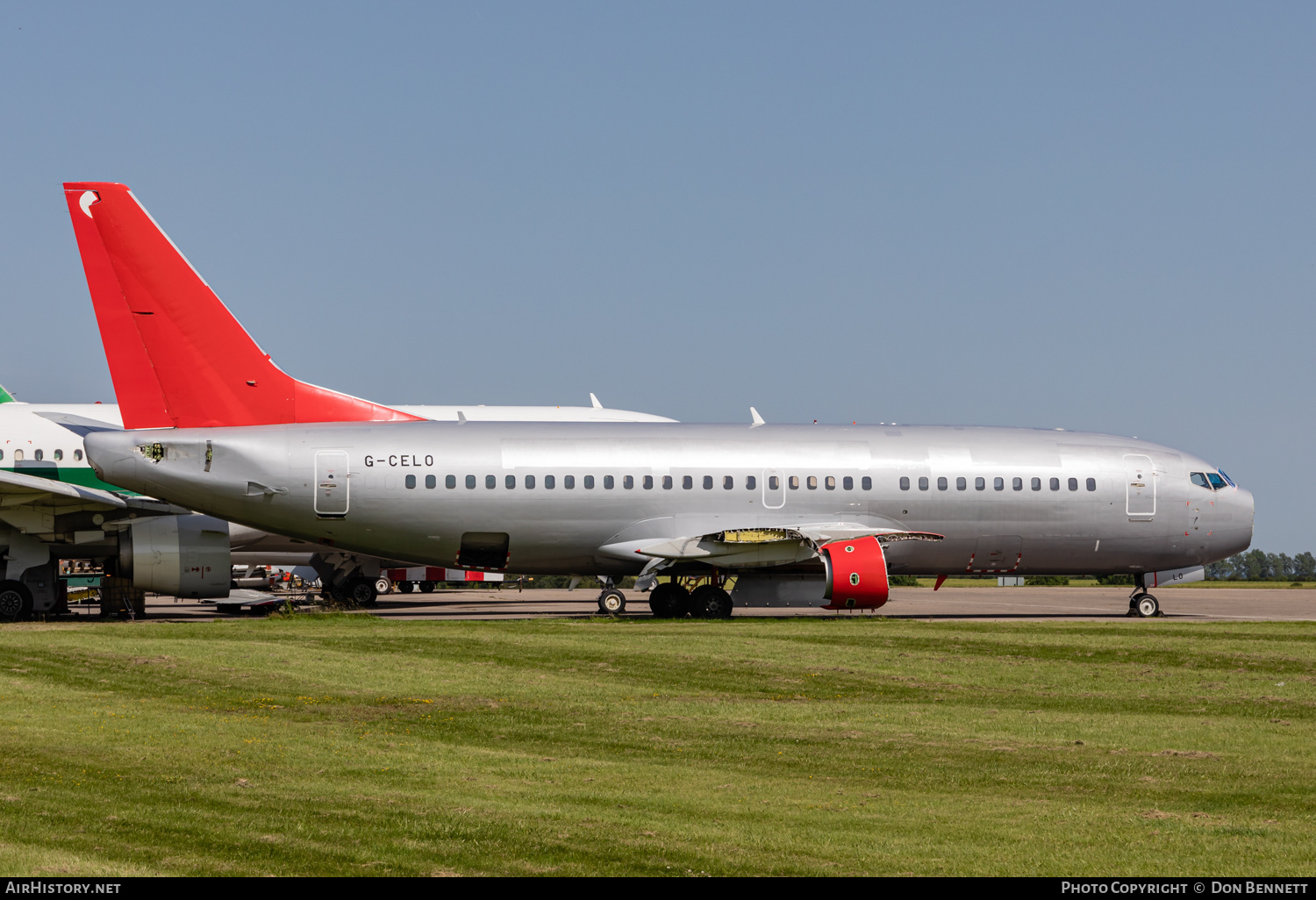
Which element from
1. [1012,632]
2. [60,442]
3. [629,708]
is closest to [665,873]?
[629,708]

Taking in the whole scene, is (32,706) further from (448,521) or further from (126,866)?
(448,521)

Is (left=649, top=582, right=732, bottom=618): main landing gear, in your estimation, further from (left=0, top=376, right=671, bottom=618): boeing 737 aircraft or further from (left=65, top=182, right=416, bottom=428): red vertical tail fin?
(left=65, top=182, right=416, bottom=428): red vertical tail fin

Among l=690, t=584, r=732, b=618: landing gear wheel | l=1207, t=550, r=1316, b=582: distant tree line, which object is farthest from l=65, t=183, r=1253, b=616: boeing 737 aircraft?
l=1207, t=550, r=1316, b=582: distant tree line

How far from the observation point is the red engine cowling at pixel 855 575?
90.5ft

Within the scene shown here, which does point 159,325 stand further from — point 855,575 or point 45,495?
point 855,575

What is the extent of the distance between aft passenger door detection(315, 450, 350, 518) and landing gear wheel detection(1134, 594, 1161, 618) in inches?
754

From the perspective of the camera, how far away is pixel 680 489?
29000 millimetres

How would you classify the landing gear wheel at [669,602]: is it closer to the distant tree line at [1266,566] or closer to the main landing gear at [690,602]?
the main landing gear at [690,602]

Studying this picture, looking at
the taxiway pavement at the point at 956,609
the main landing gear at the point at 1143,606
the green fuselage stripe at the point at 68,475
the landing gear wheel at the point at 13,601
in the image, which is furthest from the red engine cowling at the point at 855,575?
the green fuselage stripe at the point at 68,475

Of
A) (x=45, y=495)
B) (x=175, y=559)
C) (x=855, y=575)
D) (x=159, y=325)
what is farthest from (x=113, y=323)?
(x=855, y=575)

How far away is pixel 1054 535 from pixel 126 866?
2621 cm

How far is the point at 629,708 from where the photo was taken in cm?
1461

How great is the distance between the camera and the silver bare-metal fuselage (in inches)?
1079

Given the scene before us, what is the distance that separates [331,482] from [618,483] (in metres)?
6.17
